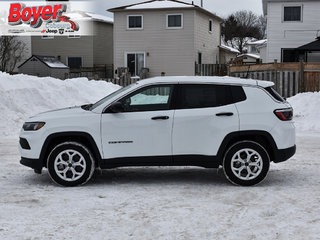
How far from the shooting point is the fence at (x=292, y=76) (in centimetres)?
2038

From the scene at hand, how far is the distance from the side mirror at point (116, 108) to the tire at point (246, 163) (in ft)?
5.63

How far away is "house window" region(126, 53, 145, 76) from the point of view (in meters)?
37.0

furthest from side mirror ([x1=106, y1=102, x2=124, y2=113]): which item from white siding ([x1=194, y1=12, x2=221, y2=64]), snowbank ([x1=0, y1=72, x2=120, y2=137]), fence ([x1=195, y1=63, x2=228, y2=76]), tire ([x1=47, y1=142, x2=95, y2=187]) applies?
white siding ([x1=194, y1=12, x2=221, y2=64])

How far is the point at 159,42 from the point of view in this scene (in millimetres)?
36594

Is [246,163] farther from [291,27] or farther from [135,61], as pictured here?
[135,61]


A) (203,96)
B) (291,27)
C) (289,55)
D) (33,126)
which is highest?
(291,27)

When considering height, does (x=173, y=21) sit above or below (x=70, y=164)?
above

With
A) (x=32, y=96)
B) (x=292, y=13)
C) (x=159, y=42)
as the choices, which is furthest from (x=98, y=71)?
(x=32, y=96)

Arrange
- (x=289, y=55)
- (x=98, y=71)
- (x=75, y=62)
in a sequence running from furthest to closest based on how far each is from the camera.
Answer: (x=75, y=62) < (x=98, y=71) < (x=289, y=55)

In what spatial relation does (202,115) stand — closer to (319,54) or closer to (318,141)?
(318,141)

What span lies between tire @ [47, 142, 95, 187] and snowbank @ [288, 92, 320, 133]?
28.6 ft

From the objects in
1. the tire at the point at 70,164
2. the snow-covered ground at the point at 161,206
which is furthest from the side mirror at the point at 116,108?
the snow-covered ground at the point at 161,206

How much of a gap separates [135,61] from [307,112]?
22363mm

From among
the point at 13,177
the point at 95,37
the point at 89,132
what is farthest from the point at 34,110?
the point at 95,37
